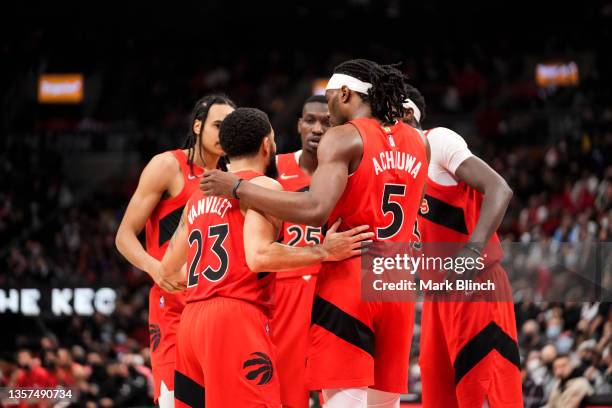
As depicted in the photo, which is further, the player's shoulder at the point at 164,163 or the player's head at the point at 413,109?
the player's shoulder at the point at 164,163

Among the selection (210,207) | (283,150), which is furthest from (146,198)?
(283,150)

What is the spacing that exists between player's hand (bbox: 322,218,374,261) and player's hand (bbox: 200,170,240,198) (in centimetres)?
53

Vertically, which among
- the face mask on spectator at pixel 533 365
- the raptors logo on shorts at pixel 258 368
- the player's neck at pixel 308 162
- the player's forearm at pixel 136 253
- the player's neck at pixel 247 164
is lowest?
the face mask on spectator at pixel 533 365

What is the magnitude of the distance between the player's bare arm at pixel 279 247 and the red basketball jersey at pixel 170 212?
5.44ft

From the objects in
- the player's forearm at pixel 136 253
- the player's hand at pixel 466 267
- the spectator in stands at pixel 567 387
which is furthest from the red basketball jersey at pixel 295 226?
the spectator in stands at pixel 567 387

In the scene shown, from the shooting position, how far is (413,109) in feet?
18.1

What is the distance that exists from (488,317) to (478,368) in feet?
0.94

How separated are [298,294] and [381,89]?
1544 mm

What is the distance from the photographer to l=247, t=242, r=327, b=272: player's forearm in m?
4.42

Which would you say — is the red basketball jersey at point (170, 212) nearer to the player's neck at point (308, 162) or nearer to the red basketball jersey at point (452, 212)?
the player's neck at point (308, 162)

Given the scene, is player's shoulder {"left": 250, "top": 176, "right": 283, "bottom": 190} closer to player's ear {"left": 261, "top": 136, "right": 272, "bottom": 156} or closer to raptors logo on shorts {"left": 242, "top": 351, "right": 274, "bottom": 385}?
player's ear {"left": 261, "top": 136, "right": 272, "bottom": 156}

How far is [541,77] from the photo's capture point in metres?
21.3

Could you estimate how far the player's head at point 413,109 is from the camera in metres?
5.47

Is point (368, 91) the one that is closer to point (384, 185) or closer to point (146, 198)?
point (384, 185)
